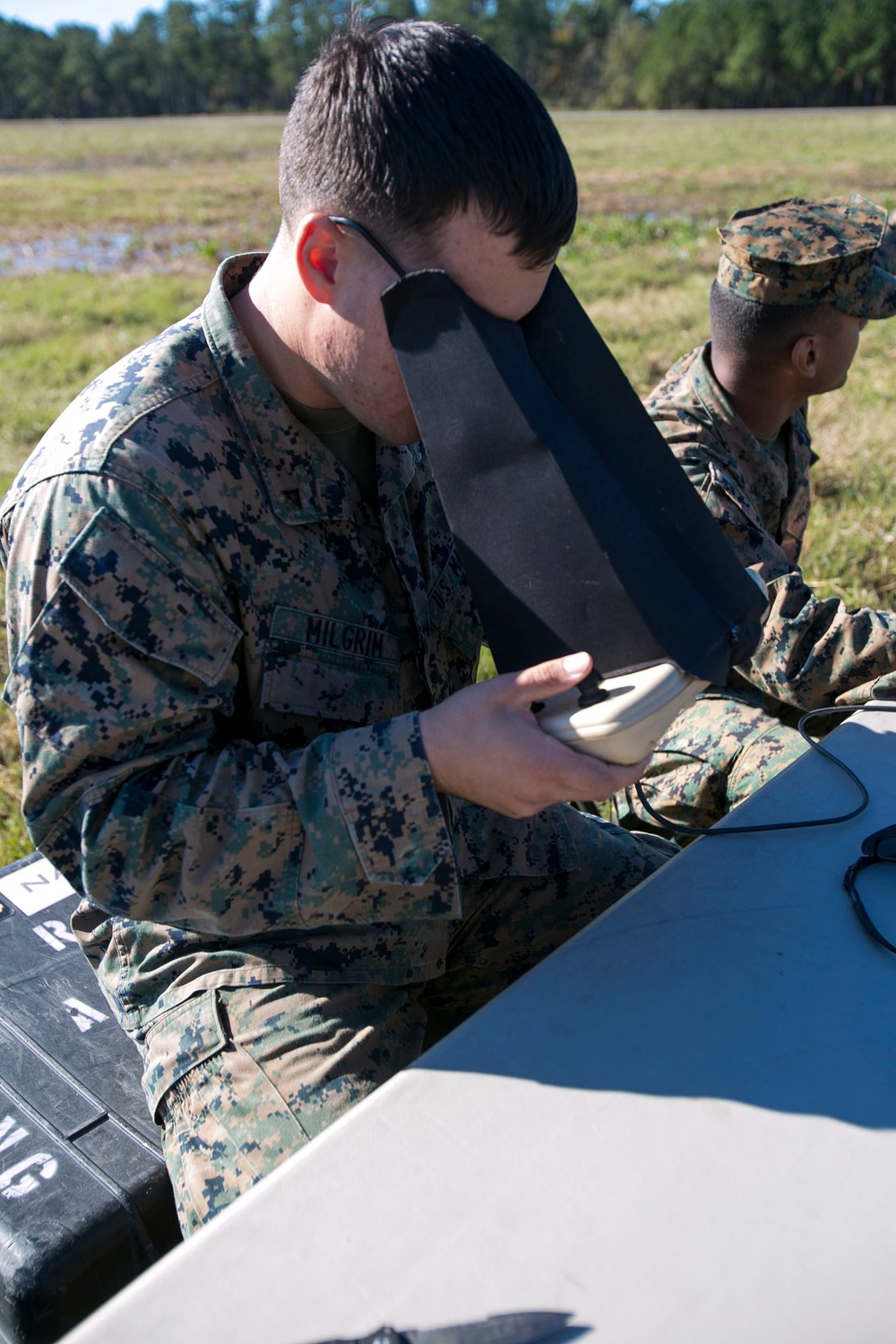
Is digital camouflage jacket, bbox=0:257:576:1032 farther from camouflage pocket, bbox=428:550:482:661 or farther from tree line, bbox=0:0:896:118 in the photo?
tree line, bbox=0:0:896:118

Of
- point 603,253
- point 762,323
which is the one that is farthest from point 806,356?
point 603,253

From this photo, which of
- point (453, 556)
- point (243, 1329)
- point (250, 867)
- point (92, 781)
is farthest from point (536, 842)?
point (243, 1329)

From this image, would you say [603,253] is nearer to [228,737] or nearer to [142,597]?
[228,737]

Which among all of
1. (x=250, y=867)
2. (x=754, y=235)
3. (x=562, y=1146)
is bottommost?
(x=562, y=1146)

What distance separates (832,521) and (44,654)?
347cm

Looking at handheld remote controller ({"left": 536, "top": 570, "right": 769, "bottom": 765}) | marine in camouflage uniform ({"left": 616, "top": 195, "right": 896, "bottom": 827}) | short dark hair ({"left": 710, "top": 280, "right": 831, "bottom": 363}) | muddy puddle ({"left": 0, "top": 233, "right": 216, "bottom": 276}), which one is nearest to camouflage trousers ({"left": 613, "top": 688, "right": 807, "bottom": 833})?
marine in camouflage uniform ({"left": 616, "top": 195, "right": 896, "bottom": 827})

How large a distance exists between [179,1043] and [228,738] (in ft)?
1.31

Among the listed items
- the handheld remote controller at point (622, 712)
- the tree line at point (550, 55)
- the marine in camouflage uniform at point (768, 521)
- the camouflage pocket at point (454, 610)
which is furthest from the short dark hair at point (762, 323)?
the tree line at point (550, 55)

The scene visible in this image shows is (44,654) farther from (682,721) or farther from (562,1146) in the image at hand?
(682,721)

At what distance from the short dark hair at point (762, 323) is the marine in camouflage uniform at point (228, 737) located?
4.13 ft

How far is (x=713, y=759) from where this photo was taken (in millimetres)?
2377

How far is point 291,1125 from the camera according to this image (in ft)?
4.37

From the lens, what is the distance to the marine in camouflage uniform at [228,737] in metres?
1.30

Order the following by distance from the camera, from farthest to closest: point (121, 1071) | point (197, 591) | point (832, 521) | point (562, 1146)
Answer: point (832, 521)
point (121, 1071)
point (197, 591)
point (562, 1146)
